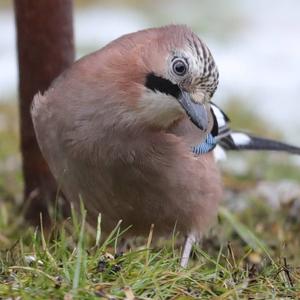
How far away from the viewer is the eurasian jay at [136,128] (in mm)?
3617

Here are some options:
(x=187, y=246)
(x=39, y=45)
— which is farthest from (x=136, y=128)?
(x=39, y=45)

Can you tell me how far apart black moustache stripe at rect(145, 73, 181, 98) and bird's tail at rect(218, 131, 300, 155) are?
1.50 metres

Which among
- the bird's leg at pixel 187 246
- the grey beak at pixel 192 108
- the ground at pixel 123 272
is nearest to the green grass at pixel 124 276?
the ground at pixel 123 272

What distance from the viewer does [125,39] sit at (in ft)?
12.8

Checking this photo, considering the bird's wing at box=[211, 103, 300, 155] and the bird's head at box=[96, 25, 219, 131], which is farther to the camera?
the bird's wing at box=[211, 103, 300, 155]

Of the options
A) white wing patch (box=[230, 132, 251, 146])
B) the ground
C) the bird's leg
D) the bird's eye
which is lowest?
the bird's leg

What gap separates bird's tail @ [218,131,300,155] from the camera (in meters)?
5.11

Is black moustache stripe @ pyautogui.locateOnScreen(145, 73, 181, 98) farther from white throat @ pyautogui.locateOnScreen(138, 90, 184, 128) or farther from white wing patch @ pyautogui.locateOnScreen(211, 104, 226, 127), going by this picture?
white wing patch @ pyautogui.locateOnScreen(211, 104, 226, 127)

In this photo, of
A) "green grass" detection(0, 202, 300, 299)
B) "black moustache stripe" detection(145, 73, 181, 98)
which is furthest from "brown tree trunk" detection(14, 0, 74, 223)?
"green grass" detection(0, 202, 300, 299)

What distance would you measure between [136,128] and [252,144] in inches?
58.0

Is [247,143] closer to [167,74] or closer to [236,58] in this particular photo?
[167,74]

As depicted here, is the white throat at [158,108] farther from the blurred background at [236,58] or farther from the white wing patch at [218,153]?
the blurred background at [236,58]

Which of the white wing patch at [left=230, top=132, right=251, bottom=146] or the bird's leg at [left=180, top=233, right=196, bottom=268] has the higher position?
the white wing patch at [left=230, top=132, right=251, bottom=146]

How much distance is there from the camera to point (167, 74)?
11.7 ft
